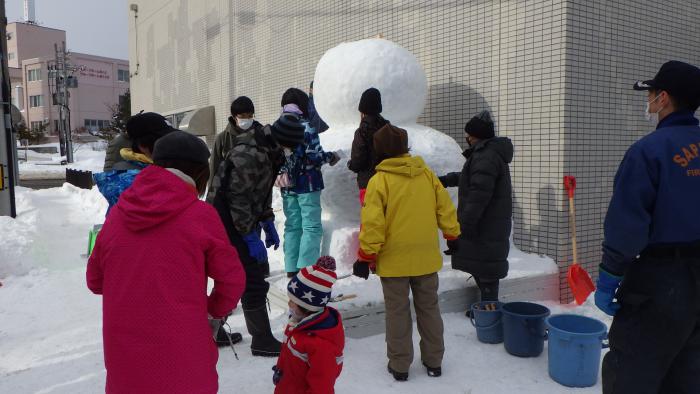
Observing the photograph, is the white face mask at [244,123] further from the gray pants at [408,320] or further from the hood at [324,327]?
the hood at [324,327]

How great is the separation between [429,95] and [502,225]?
6.98ft

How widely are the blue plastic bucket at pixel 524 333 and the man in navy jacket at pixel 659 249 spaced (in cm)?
112

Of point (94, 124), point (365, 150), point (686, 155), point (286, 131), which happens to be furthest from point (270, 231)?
point (94, 124)

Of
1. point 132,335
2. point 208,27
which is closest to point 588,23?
point 132,335

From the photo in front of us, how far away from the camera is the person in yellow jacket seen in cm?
283

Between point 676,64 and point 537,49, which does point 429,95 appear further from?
point 676,64

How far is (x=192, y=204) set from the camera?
1.78m

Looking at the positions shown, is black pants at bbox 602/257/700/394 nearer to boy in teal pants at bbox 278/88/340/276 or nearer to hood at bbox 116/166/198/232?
hood at bbox 116/166/198/232

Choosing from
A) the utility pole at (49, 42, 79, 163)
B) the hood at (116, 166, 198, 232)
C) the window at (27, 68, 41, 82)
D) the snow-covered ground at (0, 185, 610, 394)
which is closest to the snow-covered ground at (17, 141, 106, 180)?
the utility pole at (49, 42, 79, 163)

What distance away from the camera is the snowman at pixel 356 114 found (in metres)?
4.34

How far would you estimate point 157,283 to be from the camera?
5.50 ft

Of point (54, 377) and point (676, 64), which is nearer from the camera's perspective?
point (676, 64)

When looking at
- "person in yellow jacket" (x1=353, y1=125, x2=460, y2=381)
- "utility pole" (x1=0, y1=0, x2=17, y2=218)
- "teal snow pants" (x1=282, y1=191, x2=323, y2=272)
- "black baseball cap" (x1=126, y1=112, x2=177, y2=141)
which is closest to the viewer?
"black baseball cap" (x1=126, y1=112, x2=177, y2=141)

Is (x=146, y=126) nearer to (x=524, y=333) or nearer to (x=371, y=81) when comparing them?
(x=371, y=81)
